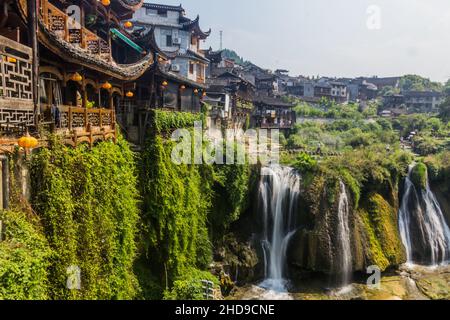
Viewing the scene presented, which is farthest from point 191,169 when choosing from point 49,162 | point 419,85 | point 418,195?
point 419,85

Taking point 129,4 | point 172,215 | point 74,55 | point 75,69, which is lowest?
point 172,215

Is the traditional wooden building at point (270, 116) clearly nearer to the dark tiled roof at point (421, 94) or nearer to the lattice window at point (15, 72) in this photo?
the lattice window at point (15, 72)

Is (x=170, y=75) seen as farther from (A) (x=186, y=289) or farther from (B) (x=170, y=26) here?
(B) (x=170, y=26)

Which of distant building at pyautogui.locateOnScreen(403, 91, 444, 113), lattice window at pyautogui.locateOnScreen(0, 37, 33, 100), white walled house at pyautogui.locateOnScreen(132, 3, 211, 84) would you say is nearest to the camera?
lattice window at pyautogui.locateOnScreen(0, 37, 33, 100)

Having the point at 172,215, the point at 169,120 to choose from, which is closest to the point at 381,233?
the point at 172,215

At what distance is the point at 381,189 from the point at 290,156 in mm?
7036

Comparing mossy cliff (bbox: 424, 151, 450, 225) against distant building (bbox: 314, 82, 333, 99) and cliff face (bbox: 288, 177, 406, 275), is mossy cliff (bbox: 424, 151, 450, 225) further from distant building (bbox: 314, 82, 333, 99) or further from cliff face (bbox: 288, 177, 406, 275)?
distant building (bbox: 314, 82, 333, 99)

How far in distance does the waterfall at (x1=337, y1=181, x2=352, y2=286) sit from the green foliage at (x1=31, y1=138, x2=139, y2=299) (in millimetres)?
12975

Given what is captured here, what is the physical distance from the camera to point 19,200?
7.82 metres

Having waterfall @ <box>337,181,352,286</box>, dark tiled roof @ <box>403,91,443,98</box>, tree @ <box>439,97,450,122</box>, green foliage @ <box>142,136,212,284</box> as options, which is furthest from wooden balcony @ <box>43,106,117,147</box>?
dark tiled roof @ <box>403,91,443,98</box>

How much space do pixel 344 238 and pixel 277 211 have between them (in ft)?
14.8

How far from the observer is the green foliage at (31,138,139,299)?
8.41 meters

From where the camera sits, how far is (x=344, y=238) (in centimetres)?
2033

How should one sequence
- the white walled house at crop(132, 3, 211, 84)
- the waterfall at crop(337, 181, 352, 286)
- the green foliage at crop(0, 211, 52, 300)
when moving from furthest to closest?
the white walled house at crop(132, 3, 211, 84) < the waterfall at crop(337, 181, 352, 286) < the green foliage at crop(0, 211, 52, 300)
